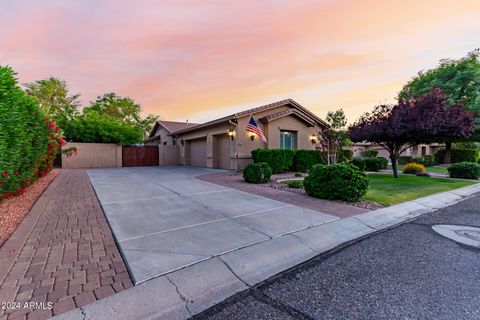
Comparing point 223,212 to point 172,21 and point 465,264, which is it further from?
point 172,21

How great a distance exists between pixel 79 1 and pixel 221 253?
8.89m

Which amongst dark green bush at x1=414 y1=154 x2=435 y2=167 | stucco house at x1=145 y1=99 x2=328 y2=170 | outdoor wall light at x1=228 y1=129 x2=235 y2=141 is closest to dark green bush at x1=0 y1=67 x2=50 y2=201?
outdoor wall light at x1=228 y1=129 x2=235 y2=141

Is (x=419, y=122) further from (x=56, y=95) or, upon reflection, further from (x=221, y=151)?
(x=56, y=95)

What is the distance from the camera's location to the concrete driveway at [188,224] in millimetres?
2861

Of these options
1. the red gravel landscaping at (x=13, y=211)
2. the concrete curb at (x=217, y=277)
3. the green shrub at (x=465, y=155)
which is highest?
the green shrub at (x=465, y=155)

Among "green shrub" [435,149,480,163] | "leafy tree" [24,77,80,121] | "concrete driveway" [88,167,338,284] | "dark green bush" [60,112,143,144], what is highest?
"leafy tree" [24,77,80,121]

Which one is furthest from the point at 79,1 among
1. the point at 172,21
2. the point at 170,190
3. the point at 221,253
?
the point at 221,253

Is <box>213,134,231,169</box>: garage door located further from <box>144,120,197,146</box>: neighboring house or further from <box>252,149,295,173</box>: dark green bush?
<box>144,120,197,146</box>: neighboring house

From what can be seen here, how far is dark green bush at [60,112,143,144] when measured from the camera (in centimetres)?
1848

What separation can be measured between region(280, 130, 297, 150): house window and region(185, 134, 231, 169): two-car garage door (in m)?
4.00

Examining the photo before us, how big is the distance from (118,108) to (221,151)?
2450 cm

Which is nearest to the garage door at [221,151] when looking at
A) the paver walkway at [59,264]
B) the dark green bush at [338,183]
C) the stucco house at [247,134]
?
the stucco house at [247,134]

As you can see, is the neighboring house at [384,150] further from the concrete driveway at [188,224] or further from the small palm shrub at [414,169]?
the concrete driveway at [188,224]

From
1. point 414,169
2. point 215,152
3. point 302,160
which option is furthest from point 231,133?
point 414,169
